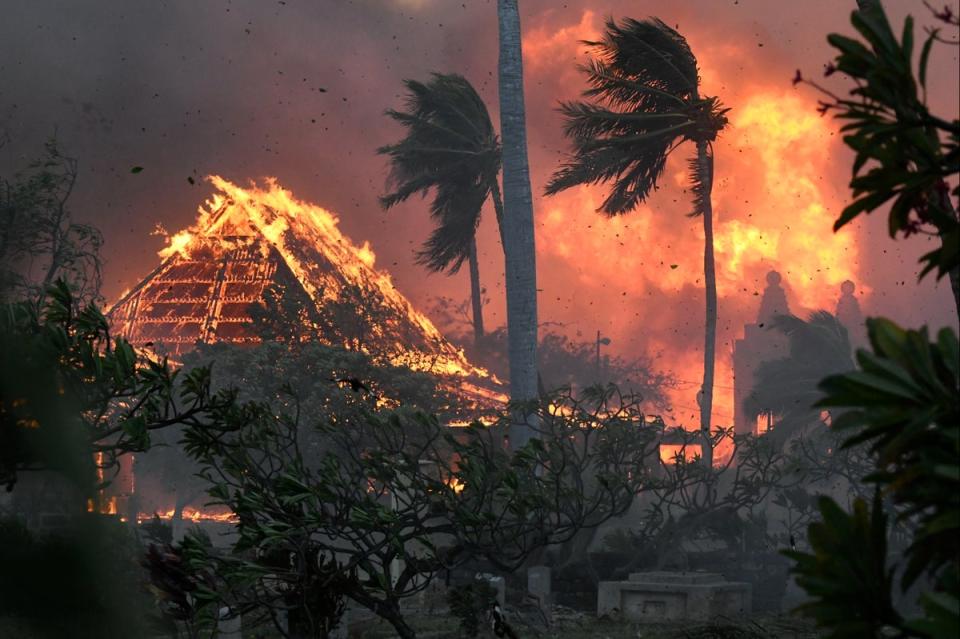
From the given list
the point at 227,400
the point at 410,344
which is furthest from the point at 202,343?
the point at 227,400

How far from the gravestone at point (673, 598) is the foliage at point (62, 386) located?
11667 mm

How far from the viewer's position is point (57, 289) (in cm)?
956

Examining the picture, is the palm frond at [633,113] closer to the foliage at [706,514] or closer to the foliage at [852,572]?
the foliage at [706,514]

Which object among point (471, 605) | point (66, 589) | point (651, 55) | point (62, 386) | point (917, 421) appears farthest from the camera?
point (651, 55)

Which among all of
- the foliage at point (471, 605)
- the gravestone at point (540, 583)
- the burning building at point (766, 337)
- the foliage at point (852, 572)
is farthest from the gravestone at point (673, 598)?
the burning building at point (766, 337)

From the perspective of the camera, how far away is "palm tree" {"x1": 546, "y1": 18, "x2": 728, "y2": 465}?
95.0 ft

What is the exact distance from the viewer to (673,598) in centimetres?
2011

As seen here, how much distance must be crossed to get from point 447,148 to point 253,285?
13.2m

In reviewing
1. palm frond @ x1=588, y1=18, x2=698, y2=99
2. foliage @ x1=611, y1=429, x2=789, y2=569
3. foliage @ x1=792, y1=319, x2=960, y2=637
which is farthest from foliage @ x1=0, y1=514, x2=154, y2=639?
palm frond @ x1=588, y1=18, x2=698, y2=99

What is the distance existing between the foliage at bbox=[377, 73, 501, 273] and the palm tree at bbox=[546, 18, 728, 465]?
7244 mm

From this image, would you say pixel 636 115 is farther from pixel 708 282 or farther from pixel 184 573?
pixel 184 573

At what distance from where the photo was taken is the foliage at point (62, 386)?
873 centimetres

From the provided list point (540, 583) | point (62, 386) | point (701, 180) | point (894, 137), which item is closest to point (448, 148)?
point (701, 180)

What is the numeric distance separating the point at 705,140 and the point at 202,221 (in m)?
27.4
